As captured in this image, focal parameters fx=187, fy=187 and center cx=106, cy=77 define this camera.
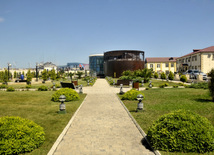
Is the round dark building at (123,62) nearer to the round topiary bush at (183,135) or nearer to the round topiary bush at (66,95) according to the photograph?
the round topiary bush at (66,95)

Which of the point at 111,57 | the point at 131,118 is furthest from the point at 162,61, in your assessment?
the point at 131,118

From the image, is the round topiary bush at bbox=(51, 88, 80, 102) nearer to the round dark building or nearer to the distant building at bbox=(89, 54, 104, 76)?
the round dark building

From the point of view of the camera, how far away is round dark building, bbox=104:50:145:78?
68.7m

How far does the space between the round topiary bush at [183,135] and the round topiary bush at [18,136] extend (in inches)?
141

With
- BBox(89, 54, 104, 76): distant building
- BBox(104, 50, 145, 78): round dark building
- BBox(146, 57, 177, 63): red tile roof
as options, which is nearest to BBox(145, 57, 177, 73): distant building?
BBox(146, 57, 177, 63): red tile roof

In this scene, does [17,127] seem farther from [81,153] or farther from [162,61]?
[162,61]

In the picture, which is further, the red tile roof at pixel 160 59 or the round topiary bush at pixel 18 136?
the red tile roof at pixel 160 59

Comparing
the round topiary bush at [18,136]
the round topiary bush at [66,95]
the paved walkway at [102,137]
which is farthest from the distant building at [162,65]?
the round topiary bush at [18,136]

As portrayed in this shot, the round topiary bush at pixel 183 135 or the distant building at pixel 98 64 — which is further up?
the distant building at pixel 98 64

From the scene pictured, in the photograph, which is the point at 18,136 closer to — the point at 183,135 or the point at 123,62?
the point at 183,135

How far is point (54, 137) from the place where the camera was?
6.71 m

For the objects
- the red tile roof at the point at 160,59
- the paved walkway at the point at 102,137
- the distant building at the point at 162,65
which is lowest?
the paved walkway at the point at 102,137

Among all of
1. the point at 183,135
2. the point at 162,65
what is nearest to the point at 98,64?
the point at 162,65

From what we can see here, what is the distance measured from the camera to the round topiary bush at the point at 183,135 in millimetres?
5227
